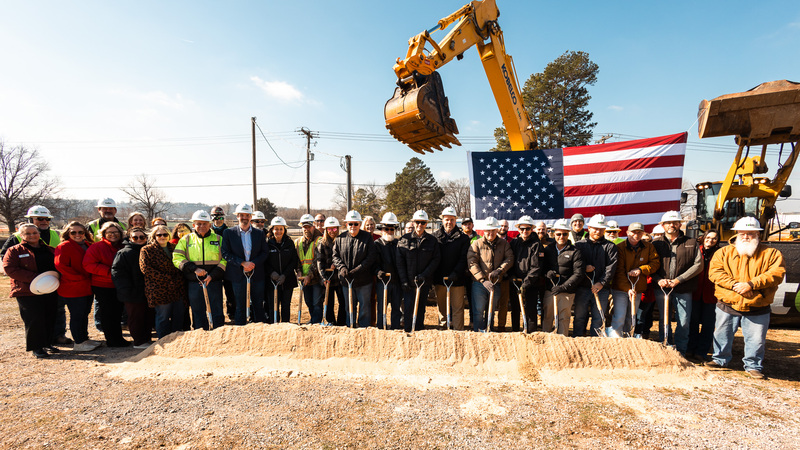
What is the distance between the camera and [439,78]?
704cm

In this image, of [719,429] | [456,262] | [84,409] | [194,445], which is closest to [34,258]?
[84,409]

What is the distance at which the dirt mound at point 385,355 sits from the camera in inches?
175

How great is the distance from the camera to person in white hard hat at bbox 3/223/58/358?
189 inches

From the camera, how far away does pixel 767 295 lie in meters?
4.23

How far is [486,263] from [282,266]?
343cm

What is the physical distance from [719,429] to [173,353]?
20.3 ft

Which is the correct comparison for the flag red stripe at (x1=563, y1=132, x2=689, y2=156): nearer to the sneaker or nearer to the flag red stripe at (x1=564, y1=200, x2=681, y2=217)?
the flag red stripe at (x1=564, y1=200, x2=681, y2=217)

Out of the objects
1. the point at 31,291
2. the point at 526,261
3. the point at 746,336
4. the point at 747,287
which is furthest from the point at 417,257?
the point at 31,291

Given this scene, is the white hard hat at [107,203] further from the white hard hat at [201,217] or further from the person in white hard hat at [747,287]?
the person in white hard hat at [747,287]

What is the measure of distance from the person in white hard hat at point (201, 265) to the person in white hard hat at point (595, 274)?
18.0ft

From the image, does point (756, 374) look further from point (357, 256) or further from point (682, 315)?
point (357, 256)

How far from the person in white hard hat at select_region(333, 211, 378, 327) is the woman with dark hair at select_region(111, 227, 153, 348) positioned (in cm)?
281

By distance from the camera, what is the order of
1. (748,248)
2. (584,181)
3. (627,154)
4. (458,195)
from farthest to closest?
(458,195) < (584,181) < (627,154) < (748,248)

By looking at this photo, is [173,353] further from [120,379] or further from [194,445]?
[194,445]
